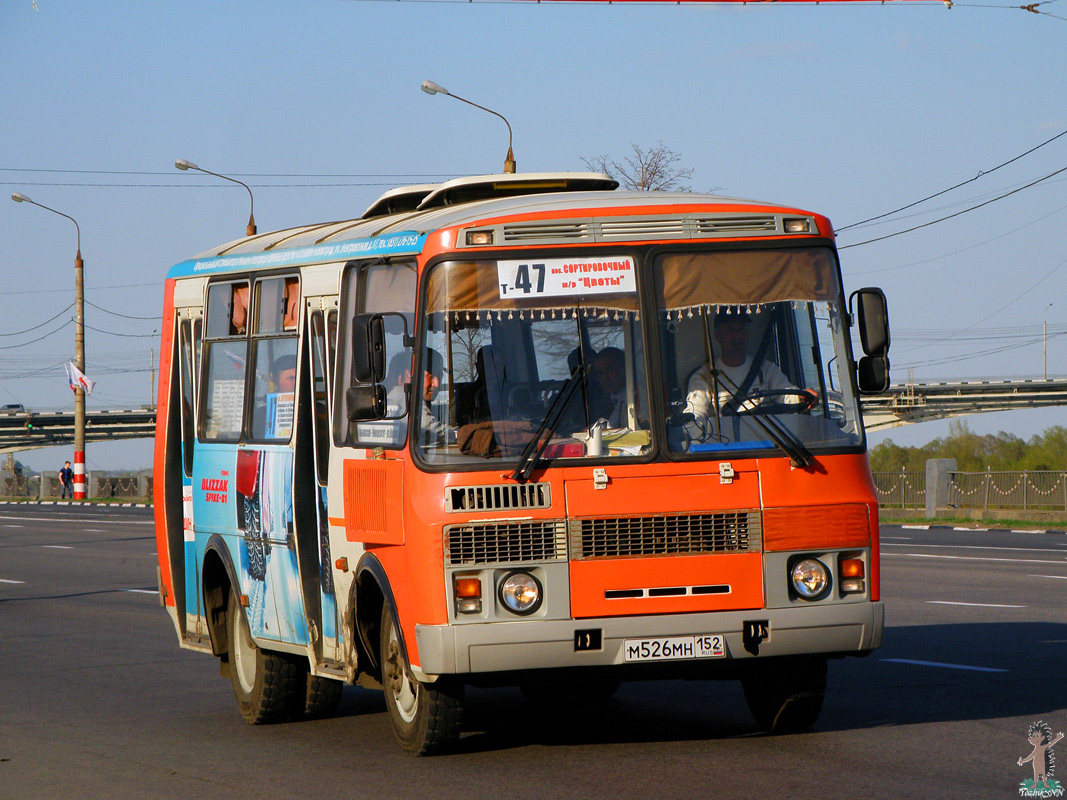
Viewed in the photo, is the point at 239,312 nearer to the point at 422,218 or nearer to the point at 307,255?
the point at 307,255

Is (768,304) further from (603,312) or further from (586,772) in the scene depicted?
(586,772)

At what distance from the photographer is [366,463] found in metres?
8.37

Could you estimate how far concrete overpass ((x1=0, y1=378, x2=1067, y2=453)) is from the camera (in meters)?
86.0

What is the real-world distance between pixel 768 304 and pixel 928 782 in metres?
2.53

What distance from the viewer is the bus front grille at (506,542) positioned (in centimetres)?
756

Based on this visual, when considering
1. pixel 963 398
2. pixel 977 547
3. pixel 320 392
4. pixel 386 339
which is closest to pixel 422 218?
pixel 386 339

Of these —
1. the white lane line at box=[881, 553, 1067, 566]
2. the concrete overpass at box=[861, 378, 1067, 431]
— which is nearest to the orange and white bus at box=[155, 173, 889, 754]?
the white lane line at box=[881, 553, 1067, 566]

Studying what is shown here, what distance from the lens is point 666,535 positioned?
7688 millimetres

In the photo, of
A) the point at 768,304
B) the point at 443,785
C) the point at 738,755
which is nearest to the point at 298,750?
the point at 443,785

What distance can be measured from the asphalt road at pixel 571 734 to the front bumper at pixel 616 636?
1.84 ft

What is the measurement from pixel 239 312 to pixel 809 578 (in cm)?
456

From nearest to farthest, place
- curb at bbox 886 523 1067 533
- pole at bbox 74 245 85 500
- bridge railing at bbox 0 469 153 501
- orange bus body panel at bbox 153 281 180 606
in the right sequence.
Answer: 1. orange bus body panel at bbox 153 281 180 606
2. curb at bbox 886 523 1067 533
3. pole at bbox 74 245 85 500
4. bridge railing at bbox 0 469 153 501

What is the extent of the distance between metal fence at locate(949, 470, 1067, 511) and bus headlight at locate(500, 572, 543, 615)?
34.8 meters

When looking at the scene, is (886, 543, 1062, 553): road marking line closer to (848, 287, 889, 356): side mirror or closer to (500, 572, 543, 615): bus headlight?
(848, 287, 889, 356): side mirror
